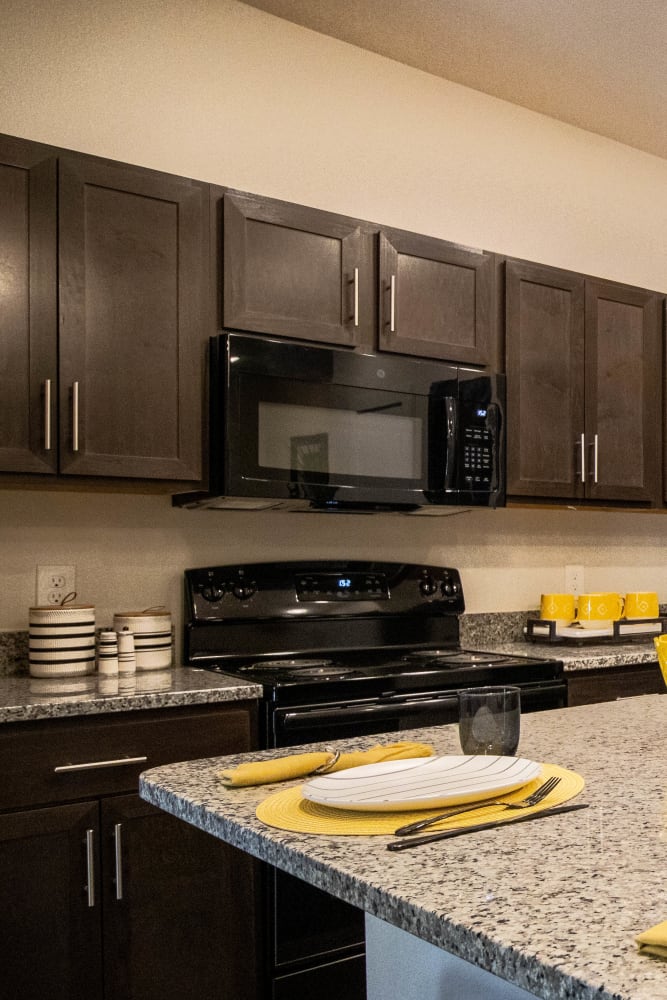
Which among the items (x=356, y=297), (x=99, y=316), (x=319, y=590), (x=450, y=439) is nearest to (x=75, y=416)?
(x=99, y=316)

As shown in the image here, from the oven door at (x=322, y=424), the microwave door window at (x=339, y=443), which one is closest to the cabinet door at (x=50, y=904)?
the oven door at (x=322, y=424)

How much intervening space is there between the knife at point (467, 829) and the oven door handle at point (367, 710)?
122 centimetres

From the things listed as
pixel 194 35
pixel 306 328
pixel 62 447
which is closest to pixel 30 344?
pixel 62 447

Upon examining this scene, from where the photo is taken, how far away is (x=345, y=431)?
8.84 feet

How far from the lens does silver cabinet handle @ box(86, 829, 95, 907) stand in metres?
1.96

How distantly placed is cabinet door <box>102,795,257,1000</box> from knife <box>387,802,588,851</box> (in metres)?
1.27

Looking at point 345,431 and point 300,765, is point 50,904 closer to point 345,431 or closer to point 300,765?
point 300,765

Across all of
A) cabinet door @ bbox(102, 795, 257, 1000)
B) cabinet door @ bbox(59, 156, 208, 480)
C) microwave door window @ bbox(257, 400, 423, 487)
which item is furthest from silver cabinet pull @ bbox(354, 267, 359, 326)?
cabinet door @ bbox(102, 795, 257, 1000)

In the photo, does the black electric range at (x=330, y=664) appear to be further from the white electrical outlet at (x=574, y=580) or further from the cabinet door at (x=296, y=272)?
the cabinet door at (x=296, y=272)

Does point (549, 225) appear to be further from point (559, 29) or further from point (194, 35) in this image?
point (194, 35)

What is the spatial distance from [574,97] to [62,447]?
245cm

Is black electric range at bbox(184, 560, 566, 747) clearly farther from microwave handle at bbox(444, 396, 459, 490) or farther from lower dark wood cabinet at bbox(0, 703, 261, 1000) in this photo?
microwave handle at bbox(444, 396, 459, 490)

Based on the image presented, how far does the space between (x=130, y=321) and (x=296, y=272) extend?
53 centimetres

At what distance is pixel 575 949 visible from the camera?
0.65 meters
